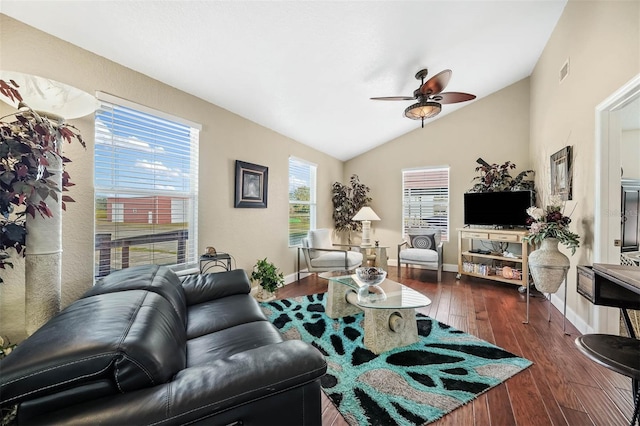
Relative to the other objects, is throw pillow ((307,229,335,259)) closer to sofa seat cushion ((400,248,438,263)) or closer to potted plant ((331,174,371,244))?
potted plant ((331,174,371,244))

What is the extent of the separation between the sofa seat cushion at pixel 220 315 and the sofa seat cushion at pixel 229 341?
0.07 m

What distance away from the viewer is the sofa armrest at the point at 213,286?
2160mm

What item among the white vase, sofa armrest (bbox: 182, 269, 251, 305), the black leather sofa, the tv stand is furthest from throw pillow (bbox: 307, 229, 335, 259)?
the black leather sofa

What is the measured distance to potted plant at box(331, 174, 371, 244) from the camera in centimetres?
557

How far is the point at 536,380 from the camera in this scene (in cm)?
182

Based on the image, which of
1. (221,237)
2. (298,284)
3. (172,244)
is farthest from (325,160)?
(172,244)

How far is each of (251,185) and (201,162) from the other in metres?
0.78

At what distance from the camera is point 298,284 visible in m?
4.19

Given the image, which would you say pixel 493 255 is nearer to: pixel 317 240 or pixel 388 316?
pixel 317 240

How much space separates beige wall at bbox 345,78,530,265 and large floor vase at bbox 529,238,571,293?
235cm

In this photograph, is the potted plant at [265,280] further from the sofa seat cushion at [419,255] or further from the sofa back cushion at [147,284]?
the sofa seat cushion at [419,255]

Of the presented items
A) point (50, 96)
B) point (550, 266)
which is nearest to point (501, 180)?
point (550, 266)

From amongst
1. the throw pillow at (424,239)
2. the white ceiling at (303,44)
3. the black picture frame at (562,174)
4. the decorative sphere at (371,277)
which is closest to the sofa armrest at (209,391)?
the decorative sphere at (371,277)

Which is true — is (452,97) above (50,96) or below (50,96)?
above
